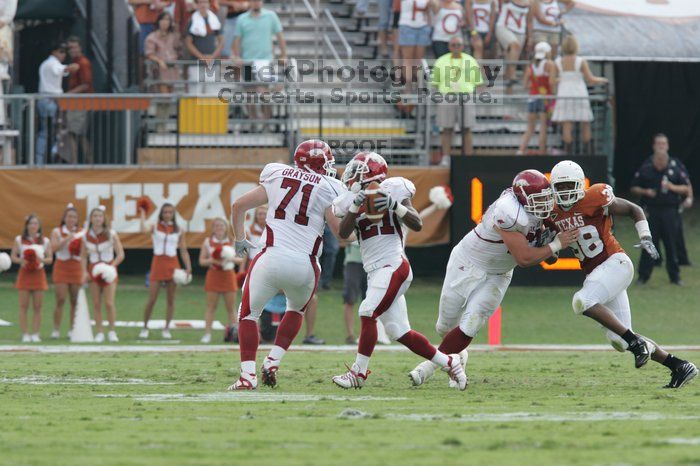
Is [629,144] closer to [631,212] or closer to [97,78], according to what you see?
[97,78]

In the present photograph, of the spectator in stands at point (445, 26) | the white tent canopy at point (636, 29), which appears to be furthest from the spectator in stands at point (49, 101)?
the white tent canopy at point (636, 29)

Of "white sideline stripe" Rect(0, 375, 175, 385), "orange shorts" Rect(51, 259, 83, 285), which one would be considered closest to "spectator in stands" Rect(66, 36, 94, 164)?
"orange shorts" Rect(51, 259, 83, 285)

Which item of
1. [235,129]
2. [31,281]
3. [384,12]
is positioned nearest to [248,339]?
[31,281]

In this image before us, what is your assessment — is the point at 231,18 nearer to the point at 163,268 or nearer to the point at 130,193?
the point at 130,193

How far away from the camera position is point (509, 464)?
5.64 m

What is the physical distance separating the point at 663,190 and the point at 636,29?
9.23 ft

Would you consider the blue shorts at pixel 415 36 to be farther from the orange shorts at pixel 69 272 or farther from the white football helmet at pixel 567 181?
the white football helmet at pixel 567 181

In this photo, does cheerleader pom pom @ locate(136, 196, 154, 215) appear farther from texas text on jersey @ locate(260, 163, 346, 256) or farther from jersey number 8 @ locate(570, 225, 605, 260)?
jersey number 8 @ locate(570, 225, 605, 260)

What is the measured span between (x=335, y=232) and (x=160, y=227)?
23.3 ft

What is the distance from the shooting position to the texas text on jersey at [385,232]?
9258 mm

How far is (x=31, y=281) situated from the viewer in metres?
15.5

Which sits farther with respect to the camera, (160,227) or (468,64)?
(468,64)

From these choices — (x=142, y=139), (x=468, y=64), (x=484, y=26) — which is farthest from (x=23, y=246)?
(x=484, y=26)

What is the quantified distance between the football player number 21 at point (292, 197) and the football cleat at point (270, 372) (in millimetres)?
979
